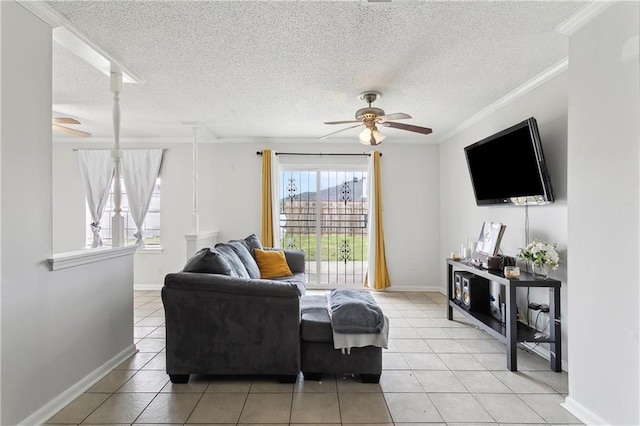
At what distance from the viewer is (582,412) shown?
6.66ft

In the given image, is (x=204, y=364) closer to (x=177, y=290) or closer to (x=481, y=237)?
(x=177, y=290)

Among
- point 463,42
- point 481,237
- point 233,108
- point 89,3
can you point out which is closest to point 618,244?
point 463,42

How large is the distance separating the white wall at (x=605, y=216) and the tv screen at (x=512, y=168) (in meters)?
0.67

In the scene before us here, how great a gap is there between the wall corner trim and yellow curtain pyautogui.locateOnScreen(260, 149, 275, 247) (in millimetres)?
2379

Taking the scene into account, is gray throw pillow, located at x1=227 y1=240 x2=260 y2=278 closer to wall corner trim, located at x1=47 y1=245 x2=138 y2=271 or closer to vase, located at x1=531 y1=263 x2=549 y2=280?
wall corner trim, located at x1=47 y1=245 x2=138 y2=271

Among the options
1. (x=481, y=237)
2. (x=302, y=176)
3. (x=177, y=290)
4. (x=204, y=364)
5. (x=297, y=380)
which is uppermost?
(x=302, y=176)

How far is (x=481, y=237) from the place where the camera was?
3742 mm

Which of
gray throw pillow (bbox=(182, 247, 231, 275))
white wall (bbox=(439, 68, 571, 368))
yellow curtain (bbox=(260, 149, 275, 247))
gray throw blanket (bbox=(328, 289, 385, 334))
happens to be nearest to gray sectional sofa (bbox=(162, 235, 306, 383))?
gray throw pillow (bbox=(182, 247, 231, 275))

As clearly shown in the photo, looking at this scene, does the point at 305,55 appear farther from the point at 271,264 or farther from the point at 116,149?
the point at 271,264

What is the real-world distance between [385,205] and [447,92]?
237 cm

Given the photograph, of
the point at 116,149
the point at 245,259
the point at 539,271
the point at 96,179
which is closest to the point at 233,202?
the point at 245,259

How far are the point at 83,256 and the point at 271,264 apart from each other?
2.23 m

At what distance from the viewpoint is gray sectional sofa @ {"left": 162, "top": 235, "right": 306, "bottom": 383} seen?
7.93ft

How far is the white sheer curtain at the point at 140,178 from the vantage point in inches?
210
